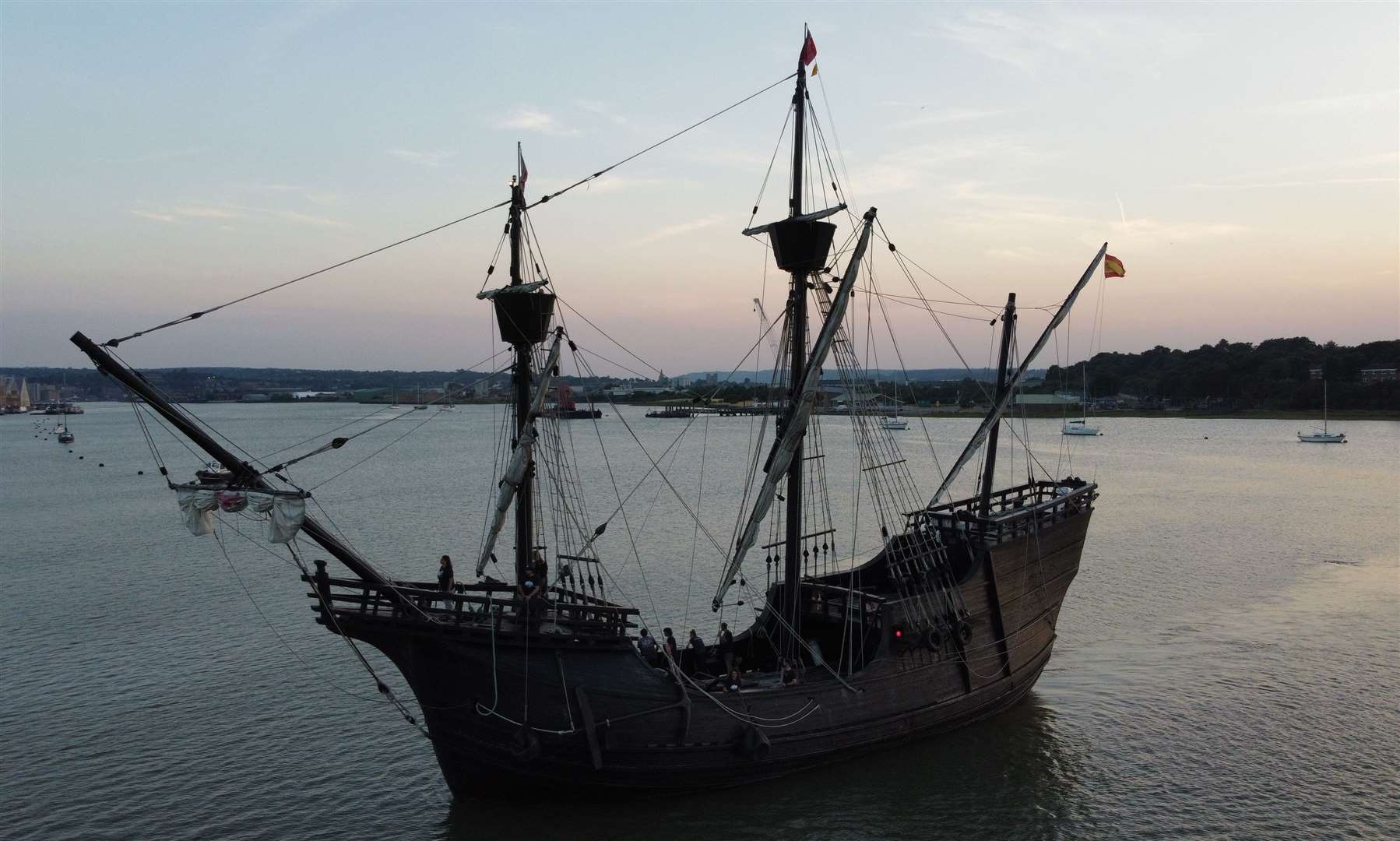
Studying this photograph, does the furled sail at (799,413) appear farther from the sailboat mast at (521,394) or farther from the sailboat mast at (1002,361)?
the sailboat mast at (1002,361)

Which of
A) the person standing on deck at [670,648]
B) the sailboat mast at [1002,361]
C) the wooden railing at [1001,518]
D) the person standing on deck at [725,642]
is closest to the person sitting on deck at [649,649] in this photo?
the person standing on deck at [670,648]

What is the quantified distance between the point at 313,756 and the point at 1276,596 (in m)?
29.6

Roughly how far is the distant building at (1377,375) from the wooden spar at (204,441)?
164 m

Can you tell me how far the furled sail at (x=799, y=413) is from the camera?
17875 millimetres

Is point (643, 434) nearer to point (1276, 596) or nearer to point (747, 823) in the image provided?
point (1276, 596)

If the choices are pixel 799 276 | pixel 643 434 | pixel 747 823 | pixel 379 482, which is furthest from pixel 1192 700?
pixel 643 434

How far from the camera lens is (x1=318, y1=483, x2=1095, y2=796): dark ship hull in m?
15.7

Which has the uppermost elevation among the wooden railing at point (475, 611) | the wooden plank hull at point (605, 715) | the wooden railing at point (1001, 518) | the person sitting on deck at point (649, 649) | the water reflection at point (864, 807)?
the wooden railing at point (1001, 518)

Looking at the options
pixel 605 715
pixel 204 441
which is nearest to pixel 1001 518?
pixel 605 715

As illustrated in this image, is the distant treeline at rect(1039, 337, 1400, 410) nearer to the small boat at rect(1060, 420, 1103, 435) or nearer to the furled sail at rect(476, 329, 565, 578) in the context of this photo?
the small boat at rect(1060, 420, 1103, 435)

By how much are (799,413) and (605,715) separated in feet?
20.9

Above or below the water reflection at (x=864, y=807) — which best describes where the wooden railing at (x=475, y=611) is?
above

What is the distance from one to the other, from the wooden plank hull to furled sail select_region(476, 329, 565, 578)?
272 cm

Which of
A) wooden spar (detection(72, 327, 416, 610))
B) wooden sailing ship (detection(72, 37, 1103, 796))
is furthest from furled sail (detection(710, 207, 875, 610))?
wooden spar (detection(72, 327, 416, 610))
